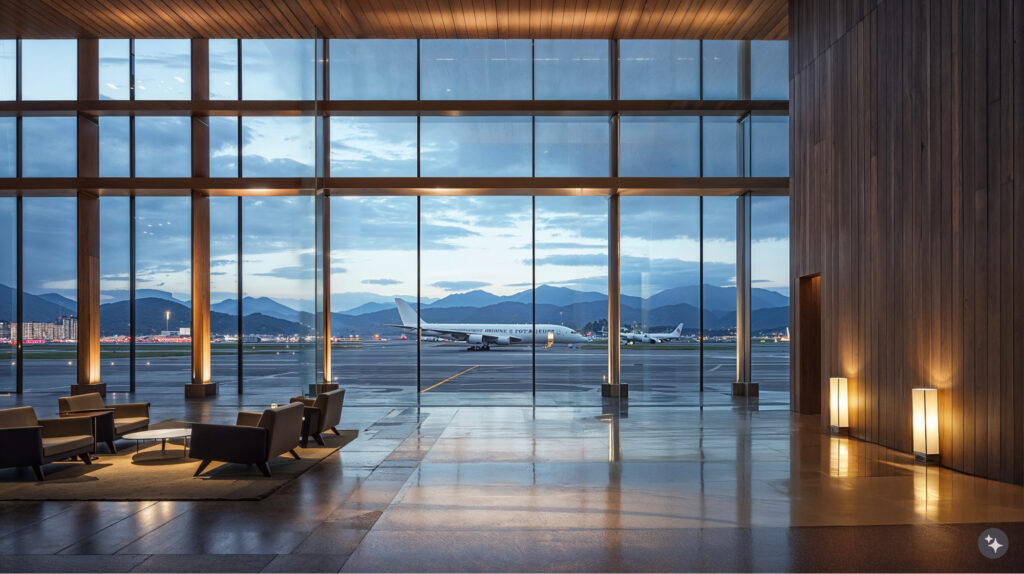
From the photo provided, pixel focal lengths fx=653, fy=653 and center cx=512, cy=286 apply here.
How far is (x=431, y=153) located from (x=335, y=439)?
21.5 feet

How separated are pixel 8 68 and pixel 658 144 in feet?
43.2

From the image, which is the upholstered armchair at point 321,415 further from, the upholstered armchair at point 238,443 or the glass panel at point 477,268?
the glass panel at point 477,268

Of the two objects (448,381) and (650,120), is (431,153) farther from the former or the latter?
(448,381)

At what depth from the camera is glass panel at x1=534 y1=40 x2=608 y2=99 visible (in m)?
13.0

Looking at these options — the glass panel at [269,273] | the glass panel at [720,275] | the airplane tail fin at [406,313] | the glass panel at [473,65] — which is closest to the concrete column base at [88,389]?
the glass panel at [269,273]

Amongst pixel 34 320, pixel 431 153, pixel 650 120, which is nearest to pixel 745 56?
pixel 650 120

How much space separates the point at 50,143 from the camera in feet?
43.9

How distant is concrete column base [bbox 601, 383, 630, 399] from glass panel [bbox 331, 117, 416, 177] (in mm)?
5732

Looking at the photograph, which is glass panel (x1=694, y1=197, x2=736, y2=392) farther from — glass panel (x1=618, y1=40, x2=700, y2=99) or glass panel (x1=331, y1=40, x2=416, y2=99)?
glass panel (x1=331, y1=40, x2=416, y2=99)

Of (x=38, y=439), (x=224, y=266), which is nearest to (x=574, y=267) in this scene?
(x=224, y=266)

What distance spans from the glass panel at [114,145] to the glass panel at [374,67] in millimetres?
4521

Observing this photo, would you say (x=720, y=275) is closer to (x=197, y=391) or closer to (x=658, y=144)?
(x=658, y=144)

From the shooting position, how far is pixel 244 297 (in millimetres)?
13852

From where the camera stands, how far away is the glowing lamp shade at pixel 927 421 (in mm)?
6891
